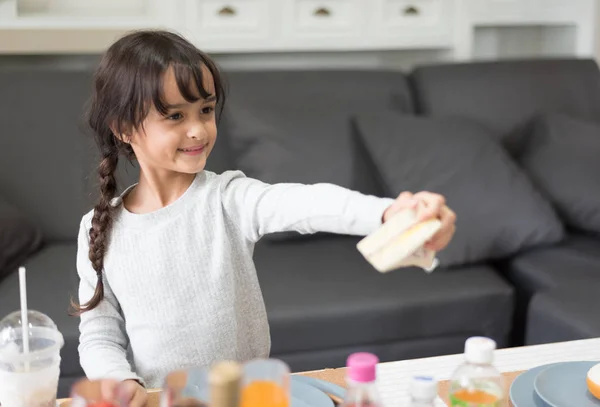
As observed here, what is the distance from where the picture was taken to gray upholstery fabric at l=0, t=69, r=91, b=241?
2.36m

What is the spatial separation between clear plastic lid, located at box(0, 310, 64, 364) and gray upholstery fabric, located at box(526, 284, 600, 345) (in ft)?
4.18

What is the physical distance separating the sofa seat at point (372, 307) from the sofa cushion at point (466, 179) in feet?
0.32

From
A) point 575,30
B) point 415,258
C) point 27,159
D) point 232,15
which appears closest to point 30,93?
point 27,159

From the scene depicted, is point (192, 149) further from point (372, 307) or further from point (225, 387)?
point (372, 307)

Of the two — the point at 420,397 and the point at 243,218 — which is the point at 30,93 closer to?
the point at 243,218

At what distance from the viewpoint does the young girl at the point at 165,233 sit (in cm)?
127

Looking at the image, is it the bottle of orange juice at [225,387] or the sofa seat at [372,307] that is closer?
the bottle of orange juice at [225,387]

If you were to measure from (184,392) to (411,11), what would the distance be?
8.03 ft

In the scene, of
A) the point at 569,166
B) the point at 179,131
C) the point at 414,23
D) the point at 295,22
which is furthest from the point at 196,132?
the point at 414,23

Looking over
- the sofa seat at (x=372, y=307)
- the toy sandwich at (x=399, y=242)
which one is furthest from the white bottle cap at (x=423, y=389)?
the sofa seat at (x=372, y=307)

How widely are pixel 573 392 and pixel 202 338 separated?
0.58 m

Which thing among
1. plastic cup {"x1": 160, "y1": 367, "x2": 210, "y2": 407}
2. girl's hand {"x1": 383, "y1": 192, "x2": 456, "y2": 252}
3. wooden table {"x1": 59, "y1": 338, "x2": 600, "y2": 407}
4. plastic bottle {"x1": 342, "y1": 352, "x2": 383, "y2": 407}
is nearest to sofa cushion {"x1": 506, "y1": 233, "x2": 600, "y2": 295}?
wooden table {"x1": 59, "y1": 338, "x2": 600, "y2": 407}

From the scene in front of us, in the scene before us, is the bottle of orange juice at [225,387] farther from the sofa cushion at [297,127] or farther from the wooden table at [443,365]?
the sofa cushion at [297,127]

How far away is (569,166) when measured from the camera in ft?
8.10
